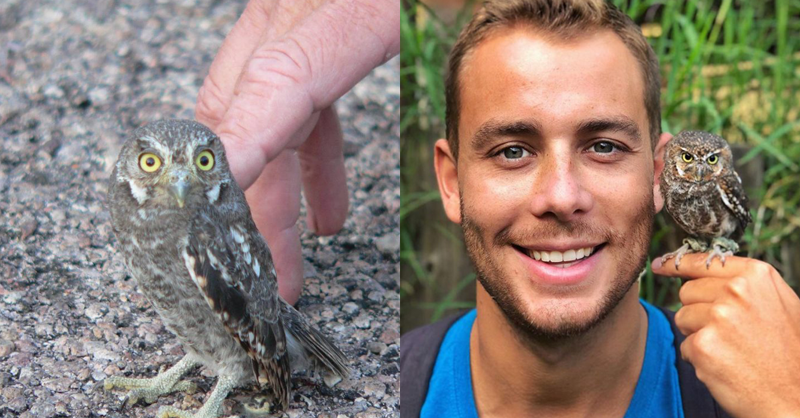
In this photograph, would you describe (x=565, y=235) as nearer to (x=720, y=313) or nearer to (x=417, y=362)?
(x=720, y=313)

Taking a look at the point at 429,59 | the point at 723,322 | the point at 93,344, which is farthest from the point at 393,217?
the point at 723,322

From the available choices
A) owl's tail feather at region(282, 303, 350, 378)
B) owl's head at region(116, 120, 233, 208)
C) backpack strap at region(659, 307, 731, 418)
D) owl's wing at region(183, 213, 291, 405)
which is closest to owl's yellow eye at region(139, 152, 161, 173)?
owl's head at region(116, 120, 233, 208)

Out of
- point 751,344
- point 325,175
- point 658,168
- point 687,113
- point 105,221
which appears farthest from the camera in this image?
point 687,113

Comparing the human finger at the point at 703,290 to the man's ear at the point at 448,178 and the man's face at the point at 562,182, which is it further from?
the man's ear at the point at 448,178

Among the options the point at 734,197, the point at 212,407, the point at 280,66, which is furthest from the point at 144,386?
the point at 734,197

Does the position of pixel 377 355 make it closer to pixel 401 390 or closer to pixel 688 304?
pixel 401 390

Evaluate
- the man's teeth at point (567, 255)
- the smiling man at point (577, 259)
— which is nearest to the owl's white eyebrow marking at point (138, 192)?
the smiling man at point (577, 259)
